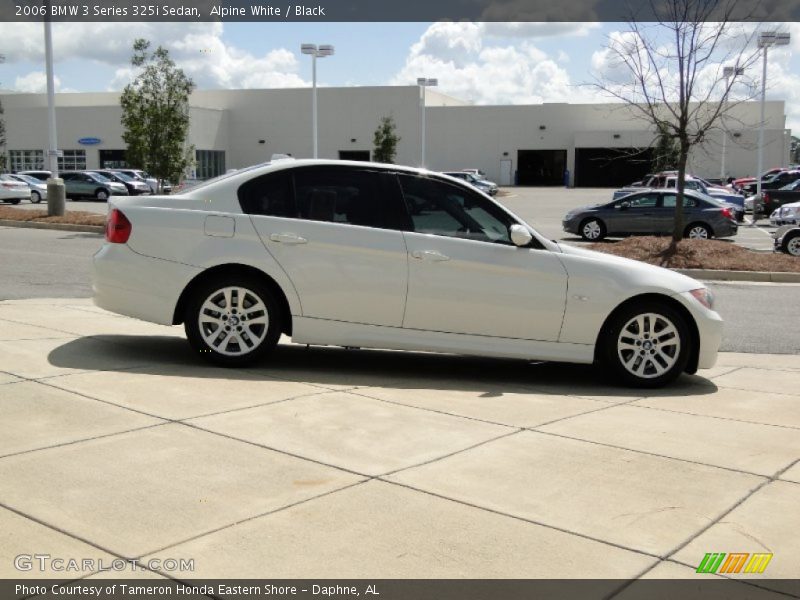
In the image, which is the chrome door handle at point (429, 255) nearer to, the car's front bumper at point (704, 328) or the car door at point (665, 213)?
the car's front bumper at point (704, 328)

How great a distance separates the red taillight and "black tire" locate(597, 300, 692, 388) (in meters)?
3.75

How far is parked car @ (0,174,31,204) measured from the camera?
39794 millimetres

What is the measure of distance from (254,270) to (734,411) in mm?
3675

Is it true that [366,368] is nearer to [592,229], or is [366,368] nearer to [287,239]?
[287,239]

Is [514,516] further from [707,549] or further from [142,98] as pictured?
[142,98]

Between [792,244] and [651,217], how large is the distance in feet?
15.4

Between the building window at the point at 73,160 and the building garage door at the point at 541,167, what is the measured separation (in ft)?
115

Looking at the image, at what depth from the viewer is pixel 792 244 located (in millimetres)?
20281

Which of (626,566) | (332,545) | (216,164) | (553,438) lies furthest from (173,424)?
(216,164)

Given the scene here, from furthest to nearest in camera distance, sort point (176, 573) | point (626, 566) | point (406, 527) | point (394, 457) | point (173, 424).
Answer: point (173, 424)
point (394, 457)
point (406, 527)
point (626, 566)
point (176, 573)

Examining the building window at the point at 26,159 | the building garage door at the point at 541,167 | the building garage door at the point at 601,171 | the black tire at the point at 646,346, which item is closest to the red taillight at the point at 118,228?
the black tire at the point at 646,346

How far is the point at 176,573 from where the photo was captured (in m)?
3.49

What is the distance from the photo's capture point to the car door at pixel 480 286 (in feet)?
23.0

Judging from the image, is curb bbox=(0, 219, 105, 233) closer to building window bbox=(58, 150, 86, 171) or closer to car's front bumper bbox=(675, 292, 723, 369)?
car's front bumper bbox=(675, 292, 723, 369)
